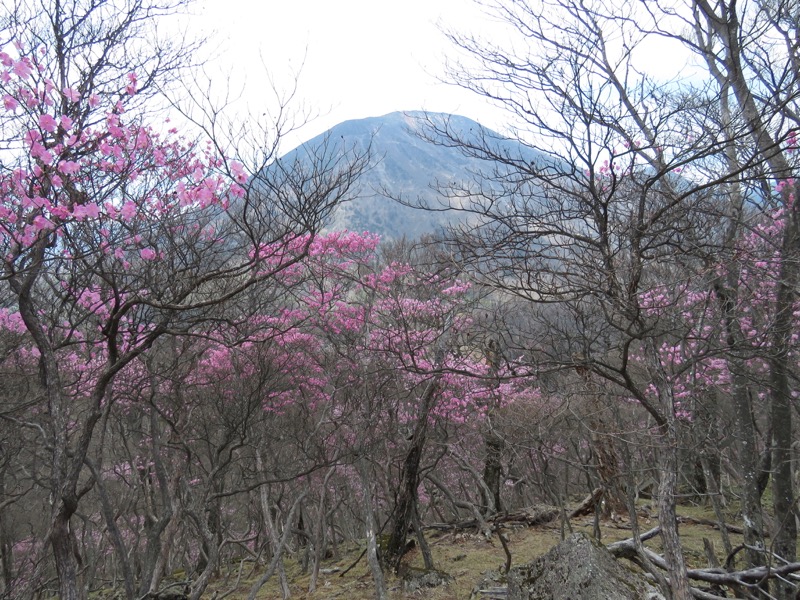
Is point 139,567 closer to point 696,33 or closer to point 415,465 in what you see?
Answer: point 415,465

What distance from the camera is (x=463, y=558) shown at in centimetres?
817

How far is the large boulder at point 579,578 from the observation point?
10.6ft

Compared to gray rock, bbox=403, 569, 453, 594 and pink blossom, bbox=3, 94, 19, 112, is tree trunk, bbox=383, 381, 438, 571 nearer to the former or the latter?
gray rock, bbox=403, 569, 453, 594

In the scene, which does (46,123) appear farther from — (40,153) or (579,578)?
(579,578)

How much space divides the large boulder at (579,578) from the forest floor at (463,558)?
285 cm

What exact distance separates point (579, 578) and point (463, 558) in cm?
540

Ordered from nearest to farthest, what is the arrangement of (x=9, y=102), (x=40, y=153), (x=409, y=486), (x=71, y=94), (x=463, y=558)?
1. (x=40, y=153)
2. (x=9, y=102)
3. (x=71, y=94)
4. (x=409, y=486)
5. (x=463, y=558)

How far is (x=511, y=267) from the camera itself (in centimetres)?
367

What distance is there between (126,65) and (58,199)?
→ 6.04 ft

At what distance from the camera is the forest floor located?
7.04 m

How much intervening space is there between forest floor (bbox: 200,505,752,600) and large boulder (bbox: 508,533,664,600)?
2851 mm

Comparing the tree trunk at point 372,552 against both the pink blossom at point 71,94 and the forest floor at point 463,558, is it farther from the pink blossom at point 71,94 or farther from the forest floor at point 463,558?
the pink blossom at point 71,94

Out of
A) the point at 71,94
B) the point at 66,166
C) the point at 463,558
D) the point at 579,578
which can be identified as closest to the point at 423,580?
the point at 463,558

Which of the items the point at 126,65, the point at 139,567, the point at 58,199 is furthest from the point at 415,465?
the point at 139,567
